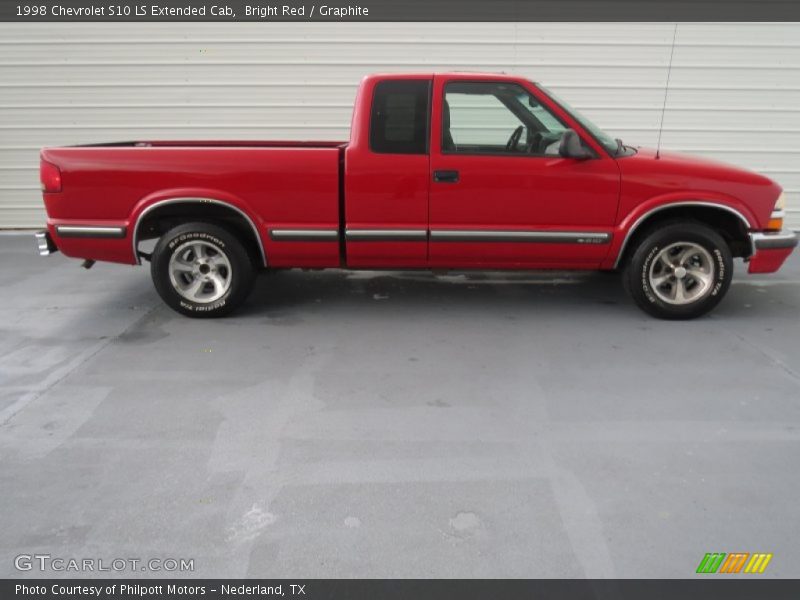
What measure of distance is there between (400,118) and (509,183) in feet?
3.18

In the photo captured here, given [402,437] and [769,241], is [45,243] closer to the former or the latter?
[402,437]

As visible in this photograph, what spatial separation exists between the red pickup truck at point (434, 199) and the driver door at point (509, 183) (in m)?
0.01

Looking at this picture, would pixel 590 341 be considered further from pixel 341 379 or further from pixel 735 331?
pixel 341 379

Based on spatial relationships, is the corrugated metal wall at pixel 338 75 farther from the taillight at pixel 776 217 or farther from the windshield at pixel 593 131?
the taillight at pixel 776 217

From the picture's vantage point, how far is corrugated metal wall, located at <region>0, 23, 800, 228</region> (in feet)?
26.4

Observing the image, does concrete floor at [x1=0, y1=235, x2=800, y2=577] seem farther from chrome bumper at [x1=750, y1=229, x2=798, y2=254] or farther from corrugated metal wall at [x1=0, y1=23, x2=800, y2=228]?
corrugated metal wall at [x1=0, y1=23, x2=800, y2=228]

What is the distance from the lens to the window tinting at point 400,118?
16.4 feet

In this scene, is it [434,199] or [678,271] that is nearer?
[434,199]

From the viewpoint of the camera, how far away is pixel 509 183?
4977mm

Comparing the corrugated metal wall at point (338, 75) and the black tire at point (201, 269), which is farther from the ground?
the corrugated metal wall at point (338, 75)

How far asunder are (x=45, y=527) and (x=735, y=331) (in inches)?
185

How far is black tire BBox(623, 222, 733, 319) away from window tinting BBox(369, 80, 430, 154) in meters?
1.92
